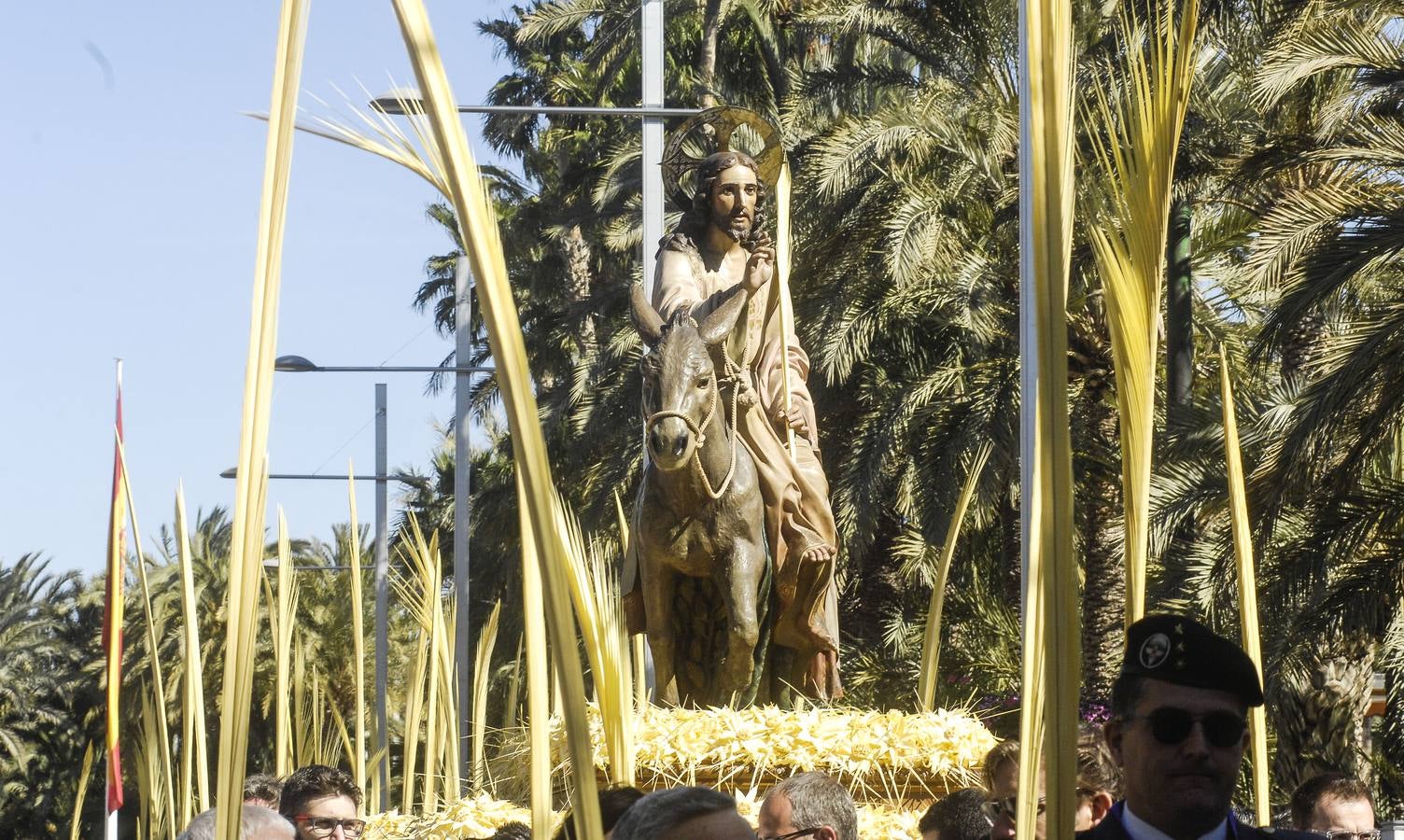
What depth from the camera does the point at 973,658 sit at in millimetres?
22703

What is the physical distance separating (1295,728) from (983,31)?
8099 millimetres

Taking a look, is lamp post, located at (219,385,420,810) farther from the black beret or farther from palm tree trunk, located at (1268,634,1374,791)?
the black beret

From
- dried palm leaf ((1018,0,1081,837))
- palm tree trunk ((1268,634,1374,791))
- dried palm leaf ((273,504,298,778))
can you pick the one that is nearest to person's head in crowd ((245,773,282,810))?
dried palm leaf ((273,504,298,778))

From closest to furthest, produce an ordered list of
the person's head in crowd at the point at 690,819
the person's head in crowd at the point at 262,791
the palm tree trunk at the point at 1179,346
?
the person's head in crowd at the point at 690,819 < the person's head in crowd at the point at 262,791 < the palm tree trunk at the point at 1179,346

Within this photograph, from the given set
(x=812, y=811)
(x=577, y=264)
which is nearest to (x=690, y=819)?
(x=812, y=811)

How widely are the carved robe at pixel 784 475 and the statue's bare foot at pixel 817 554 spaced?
0.02 metres

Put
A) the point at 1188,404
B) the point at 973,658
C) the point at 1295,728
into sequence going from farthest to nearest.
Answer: the point at 973,658 < the point at 1295,728 < the point at 1188,404

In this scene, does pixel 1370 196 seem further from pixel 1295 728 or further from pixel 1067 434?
pixel 1067 434

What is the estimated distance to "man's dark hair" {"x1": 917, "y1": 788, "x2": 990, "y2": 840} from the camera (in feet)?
13.2

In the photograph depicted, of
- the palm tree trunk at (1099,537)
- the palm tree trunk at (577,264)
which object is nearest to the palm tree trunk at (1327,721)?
the palm tree trunk at (1099,537)

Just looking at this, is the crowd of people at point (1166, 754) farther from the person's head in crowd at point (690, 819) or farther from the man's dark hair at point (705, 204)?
the man's dark hair at point (705, 204)

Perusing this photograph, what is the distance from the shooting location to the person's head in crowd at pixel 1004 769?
13.1 feet

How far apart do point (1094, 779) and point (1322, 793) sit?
4.71 feet

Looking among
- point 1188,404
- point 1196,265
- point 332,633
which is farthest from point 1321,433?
point 332,633
